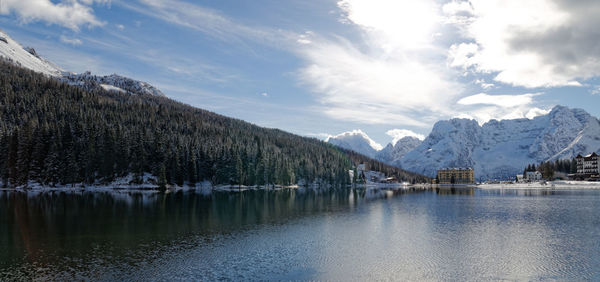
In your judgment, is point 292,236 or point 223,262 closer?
point 223,262

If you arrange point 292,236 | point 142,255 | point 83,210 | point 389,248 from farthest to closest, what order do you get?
point 83,210, point 292,236, point 389,248, point 142,255

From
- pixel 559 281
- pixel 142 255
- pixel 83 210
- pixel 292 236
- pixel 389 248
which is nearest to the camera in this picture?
pixel 559 281

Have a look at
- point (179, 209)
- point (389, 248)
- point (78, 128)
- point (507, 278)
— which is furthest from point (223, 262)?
point (78, 128)

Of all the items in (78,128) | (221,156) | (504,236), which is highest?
(78,128)

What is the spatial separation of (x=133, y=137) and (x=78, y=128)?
2930 cm

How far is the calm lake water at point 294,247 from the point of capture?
3488cm

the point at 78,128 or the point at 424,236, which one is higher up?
the point at 78,128

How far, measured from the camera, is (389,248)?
45781 mm

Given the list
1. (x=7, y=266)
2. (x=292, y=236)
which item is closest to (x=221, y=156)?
(x=292, y=236)

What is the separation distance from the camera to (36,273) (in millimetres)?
33750

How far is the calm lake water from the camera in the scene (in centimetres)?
3488

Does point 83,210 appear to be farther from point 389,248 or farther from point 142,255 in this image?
point 389,248

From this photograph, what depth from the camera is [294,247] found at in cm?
4597

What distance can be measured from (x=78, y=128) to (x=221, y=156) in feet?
223
